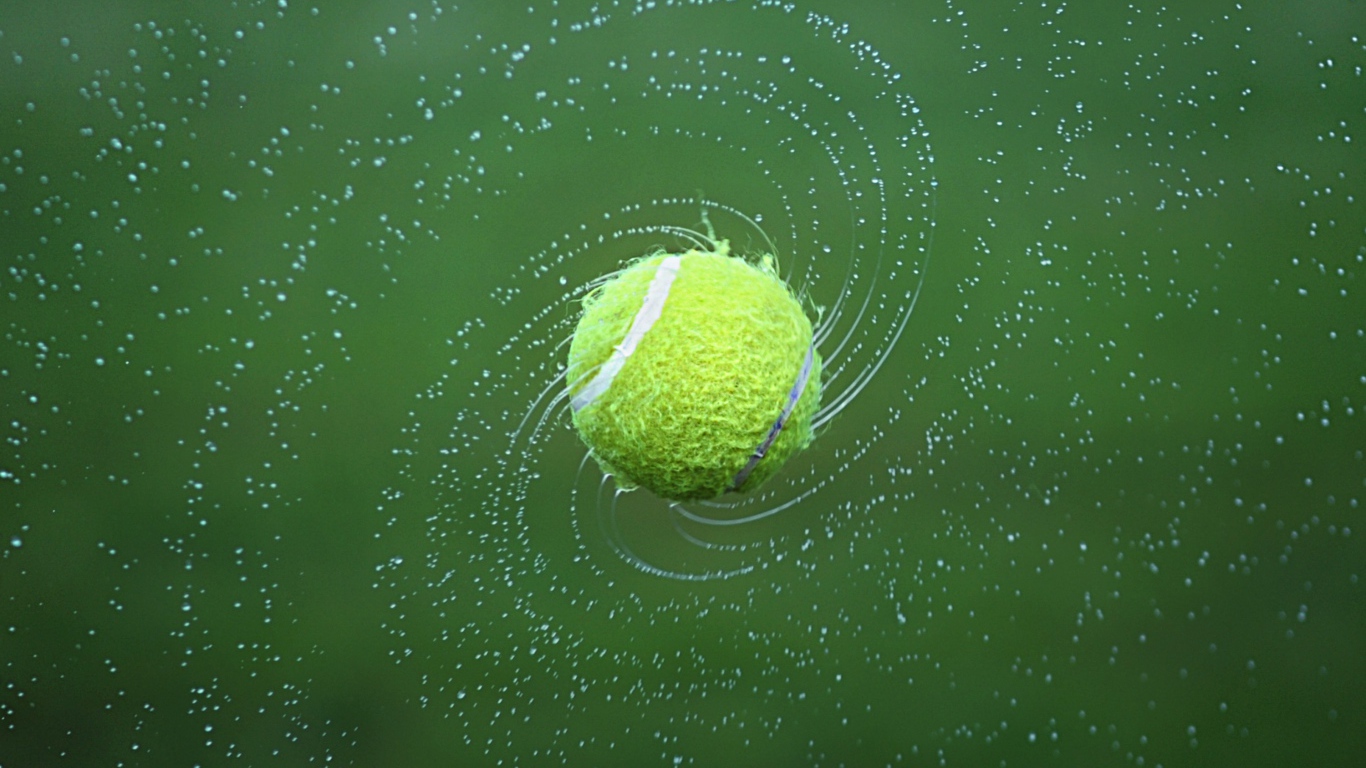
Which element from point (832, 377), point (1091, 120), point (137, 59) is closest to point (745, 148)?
point (832, 377)

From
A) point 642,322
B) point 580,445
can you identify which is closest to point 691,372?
point 642,322

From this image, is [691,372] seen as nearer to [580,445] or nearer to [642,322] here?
[642,322]

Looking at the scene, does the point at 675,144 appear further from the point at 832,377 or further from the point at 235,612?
the point at 235,612

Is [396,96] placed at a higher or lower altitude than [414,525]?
higher
